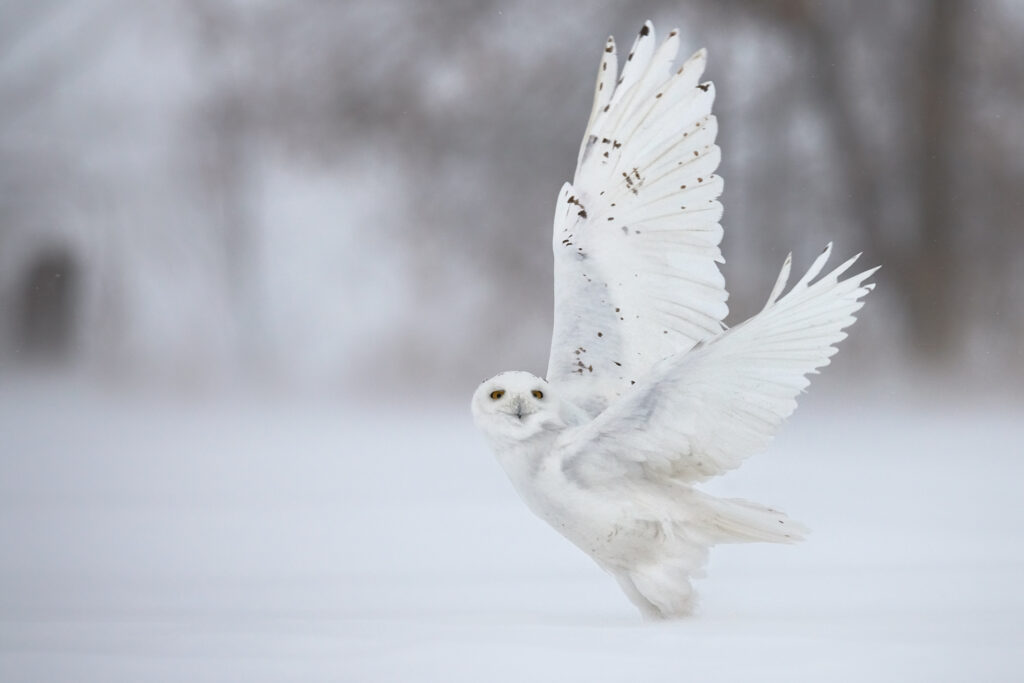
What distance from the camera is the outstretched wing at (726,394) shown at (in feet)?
1.84

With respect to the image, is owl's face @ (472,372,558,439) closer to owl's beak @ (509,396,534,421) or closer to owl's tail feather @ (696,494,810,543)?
owl's beak @ (509,396,534,421)

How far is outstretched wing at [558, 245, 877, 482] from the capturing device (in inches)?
22.1

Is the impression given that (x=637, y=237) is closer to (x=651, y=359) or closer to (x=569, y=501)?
(x=651, y=359)

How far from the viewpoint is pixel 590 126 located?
712 mm

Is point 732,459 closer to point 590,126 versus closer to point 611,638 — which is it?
point 611,638

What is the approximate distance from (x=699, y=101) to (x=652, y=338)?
16cm

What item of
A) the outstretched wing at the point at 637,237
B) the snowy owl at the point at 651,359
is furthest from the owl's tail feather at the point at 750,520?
the outstretched wing at the point at 637,237

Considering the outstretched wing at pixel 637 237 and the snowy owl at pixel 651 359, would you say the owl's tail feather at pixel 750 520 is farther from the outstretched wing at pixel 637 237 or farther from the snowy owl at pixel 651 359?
the outstretched wing at pixel 637 237

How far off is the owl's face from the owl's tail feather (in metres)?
0.11

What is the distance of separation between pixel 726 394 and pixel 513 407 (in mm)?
125

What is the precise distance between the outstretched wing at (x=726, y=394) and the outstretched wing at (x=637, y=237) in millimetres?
85

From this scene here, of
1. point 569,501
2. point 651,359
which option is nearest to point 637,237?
point 651,359

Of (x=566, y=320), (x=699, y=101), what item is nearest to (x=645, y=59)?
(x=699, y=101)

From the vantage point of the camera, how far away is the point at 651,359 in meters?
0.72
